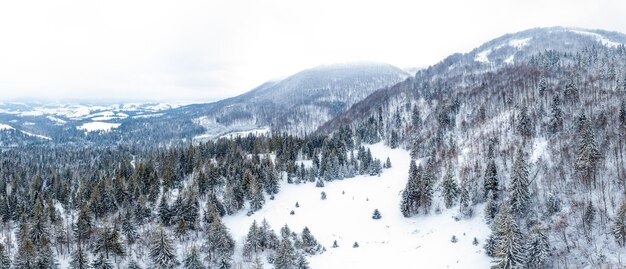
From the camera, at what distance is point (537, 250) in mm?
67938

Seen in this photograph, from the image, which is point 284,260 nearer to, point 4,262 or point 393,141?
point 4,262

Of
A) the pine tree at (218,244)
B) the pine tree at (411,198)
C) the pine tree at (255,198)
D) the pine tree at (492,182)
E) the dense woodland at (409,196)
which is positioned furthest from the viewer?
the pine tree at (255,198)

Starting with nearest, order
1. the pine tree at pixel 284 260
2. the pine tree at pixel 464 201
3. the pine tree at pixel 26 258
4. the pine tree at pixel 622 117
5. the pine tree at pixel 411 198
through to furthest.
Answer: the pine tree at pixel 26 258 → the pine tree at pixel 284 260 → the pine tree at pixel 464 201 → the pine tree at pixel 622 117 → the pine tree at pixel 411 198

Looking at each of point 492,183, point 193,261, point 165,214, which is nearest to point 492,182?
point 492,183

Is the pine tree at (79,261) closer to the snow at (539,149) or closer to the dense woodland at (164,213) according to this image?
Answer: the dense woodland at (164,213)

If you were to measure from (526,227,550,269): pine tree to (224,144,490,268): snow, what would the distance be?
9.08 meters

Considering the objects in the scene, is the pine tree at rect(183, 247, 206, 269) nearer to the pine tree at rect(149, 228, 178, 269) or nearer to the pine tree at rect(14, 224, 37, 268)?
the pine tree at rect(149, 228, 178, 269)

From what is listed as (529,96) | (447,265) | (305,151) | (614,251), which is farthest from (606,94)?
(305,151)

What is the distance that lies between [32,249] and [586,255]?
113 m

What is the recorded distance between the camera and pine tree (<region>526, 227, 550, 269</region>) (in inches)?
2667

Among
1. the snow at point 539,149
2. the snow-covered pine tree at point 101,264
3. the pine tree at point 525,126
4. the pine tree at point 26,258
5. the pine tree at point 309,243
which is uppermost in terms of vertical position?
the pine tree at point 525,126

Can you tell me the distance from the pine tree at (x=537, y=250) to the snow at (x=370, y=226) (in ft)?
29.8

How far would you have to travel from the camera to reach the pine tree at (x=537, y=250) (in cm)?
6775

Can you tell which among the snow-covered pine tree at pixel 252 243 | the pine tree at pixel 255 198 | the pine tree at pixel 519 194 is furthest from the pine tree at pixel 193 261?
the pine tree at pixel 519 194
